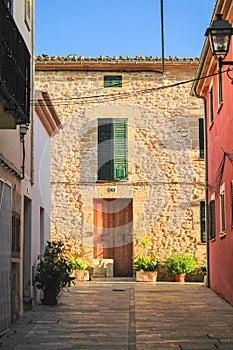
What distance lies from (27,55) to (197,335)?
498 cm

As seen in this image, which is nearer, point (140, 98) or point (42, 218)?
point (42, 218)

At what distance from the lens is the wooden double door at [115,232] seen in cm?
2267

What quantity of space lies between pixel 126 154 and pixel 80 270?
4406 millimetres

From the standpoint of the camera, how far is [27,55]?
398 inches

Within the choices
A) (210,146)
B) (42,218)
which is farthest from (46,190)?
(210,146)

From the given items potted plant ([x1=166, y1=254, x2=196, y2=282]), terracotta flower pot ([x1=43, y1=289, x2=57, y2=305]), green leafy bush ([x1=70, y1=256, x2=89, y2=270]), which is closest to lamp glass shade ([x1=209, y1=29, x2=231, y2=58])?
terracotta flower pot ([x1=43, y1=289, x2=57, y2=305])

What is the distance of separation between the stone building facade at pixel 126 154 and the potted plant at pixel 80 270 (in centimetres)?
73

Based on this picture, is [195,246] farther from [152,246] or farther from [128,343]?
[128,343]

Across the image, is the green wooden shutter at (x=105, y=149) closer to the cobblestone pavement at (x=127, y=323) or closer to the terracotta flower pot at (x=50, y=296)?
the cobblestone pavement at (x=127, y=323)

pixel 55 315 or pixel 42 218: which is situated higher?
pixel 42 218

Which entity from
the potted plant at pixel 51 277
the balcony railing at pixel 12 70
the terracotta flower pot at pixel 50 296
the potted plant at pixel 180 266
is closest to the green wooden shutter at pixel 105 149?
the potted plant at pixel 180 266

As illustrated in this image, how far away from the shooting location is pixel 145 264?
70.5 feet

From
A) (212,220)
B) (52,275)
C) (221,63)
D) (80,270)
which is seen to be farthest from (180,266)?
(221,63)

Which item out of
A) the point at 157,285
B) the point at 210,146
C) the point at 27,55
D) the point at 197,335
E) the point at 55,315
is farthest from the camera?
the point at 157,285
